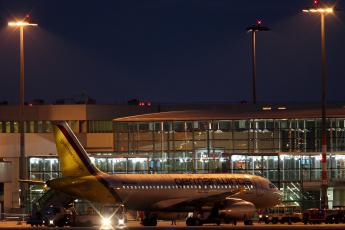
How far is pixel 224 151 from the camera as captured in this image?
393 feet

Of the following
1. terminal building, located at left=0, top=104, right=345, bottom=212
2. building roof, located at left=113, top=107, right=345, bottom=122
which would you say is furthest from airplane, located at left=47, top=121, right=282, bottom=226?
building roof, located at left=113, top=107, right=345, bottom=122

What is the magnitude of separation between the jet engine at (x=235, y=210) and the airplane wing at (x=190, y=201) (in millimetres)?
720

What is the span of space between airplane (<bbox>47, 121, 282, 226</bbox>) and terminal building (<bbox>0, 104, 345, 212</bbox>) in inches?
404

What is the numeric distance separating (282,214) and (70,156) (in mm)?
21884

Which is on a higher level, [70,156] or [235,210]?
[70,156]

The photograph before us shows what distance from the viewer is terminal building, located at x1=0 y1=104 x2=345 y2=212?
376 ft

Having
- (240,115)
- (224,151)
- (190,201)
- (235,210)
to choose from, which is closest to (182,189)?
(190,201)

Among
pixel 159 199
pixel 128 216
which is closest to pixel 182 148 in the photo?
pixel 128 216

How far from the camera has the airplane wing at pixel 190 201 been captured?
97.9 meters

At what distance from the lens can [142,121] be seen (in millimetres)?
123750

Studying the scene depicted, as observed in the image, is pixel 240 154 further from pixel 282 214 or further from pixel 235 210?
pixel 235 210

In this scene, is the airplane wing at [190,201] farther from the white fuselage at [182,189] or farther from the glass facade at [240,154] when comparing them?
the glass facade at [240,154]

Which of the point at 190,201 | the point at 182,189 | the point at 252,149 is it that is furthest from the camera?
the point at 252,149

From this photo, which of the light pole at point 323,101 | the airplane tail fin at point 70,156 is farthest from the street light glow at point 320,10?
the airplane tail fin at point 70,156
